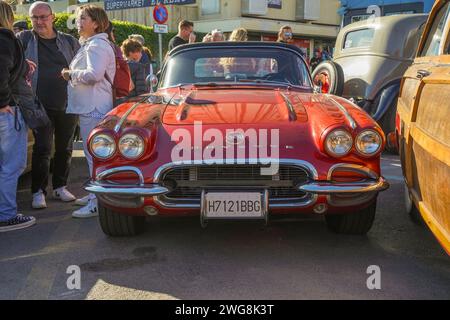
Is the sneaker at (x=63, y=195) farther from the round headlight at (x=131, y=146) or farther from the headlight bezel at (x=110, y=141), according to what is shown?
the round headlight at (x=131, y=146)

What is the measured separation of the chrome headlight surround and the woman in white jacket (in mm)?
863

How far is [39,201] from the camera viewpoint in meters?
4.72

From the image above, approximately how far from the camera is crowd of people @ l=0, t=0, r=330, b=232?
13.1 feet

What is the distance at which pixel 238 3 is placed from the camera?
996 inches

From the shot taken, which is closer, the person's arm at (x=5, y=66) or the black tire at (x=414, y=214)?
the person's arm at (x=5, y=66)

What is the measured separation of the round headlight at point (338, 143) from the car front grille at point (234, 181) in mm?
223

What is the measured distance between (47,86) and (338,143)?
9.35 feet

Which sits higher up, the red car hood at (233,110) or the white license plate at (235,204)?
the red car hood at (233,110)

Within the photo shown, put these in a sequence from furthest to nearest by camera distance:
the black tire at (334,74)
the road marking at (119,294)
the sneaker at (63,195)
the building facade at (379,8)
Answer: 1. the building facade at (379,8)
2. the black tire at (334,74)
3. the sneaker at (63,195)
4. the road marking at (119,294)

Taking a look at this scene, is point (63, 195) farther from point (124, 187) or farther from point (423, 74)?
point (423, 74)

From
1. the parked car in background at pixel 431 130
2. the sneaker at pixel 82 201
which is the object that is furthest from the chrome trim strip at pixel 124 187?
the parked car in background at pixel 431 130

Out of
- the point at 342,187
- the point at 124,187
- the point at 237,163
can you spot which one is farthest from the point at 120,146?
the point at 342,187

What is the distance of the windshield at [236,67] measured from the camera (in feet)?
15.5
